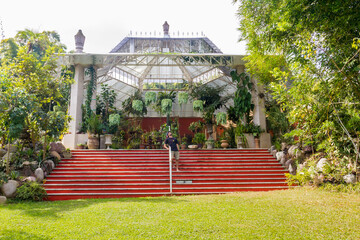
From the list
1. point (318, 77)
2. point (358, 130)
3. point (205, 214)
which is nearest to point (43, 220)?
point (205, 214)

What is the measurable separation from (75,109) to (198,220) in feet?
33.1

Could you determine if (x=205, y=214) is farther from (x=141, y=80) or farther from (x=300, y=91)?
(x=141, y=80)

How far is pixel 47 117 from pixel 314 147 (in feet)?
26.8

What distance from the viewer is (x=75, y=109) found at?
1230cm

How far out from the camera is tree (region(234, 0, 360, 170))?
425cm

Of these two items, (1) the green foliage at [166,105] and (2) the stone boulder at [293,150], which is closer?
(2) the stone boulder at [293,150]

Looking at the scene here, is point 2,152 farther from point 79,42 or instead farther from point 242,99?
point 79,42

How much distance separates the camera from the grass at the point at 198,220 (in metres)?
3.28

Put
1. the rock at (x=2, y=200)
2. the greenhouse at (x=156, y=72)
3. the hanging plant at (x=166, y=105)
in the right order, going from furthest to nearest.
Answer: the hanging plant at (x=166, y=105) → the greenhouse at (x=156, y=72) → the rock at (x=2, y=200)

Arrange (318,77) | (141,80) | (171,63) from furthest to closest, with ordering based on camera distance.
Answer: (141,80)
(171,63)
(318,77)

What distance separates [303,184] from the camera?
286 inches

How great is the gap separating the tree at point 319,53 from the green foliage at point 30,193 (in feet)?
20.5

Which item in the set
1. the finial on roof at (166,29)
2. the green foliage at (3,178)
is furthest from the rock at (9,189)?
the finial on roof at (166,29)

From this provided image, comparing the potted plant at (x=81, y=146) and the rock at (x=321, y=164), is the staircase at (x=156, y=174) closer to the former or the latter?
the rock at (x=321, y=164)
